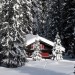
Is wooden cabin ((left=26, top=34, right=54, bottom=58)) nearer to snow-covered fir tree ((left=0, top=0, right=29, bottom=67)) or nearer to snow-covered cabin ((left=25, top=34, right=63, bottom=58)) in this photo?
snow-covered cabin ((left=25, top=34, right=63, bottom=58))

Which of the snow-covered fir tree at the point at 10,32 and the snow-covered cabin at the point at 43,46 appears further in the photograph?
the snow-covered cabin at the point at 43,46

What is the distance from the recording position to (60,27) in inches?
2486

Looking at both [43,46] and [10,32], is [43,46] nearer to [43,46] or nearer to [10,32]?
[43,46]

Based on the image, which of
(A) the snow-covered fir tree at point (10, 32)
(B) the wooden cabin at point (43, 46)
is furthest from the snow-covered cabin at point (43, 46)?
(A) the snow-covered fir tree at point (10, 32)

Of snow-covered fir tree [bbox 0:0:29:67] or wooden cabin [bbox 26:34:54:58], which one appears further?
wooden cabin [bbox 26:34:54:58]

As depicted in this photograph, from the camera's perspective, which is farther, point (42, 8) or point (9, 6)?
point (42, 8)

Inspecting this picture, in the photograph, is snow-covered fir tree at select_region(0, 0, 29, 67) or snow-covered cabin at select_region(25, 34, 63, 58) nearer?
snow-covered fir tree at select_region(0, 0, 29, 67)

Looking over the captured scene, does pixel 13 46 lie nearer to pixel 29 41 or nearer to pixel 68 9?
pixel 29 41

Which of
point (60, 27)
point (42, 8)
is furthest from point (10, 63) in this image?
point (42, 8)

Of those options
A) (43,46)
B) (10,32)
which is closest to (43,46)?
(43,46)

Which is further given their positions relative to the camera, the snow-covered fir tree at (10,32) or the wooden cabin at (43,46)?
the wooden cabin at (43,46)

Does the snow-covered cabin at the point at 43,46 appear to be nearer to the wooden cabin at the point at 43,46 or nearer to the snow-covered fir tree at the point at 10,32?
the wooden cabin at the point at 43,46

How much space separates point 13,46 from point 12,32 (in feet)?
5.86

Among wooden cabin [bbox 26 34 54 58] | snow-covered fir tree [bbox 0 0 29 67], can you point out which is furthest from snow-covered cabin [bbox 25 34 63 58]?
snow-covered fir tree [bbox 0 0 29 67]
